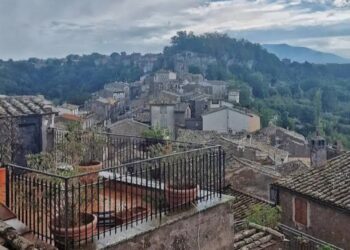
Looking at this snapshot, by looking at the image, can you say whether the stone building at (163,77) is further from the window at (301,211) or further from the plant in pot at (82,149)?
the plant in pot at (82,149)

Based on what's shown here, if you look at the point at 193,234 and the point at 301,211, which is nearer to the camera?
the point at 193,234

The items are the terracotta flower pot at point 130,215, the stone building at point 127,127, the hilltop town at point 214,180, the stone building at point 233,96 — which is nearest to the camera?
the terracotta flower pot at point 130,215

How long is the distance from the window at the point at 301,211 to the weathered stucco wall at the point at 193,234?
1179 centimetres

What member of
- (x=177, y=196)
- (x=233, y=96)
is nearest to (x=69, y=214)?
(x=177, y=196)

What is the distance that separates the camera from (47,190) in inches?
238

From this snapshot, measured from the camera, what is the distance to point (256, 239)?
10844mm

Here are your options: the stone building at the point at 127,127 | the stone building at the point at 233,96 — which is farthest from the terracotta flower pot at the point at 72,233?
the stone building at the point at 233,96

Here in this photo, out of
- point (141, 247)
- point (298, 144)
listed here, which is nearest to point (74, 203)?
point (141, 247)

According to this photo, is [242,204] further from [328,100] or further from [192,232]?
[328,100]

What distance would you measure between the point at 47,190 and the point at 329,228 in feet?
46.2

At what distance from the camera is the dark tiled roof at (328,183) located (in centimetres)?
1717

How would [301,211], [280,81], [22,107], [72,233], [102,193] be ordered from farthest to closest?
[280,81] < [301,211] < [22,107] < [102,193] < [72,233]

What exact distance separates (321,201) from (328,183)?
1280mm

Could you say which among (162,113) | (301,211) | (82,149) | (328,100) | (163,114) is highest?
(82,149)
